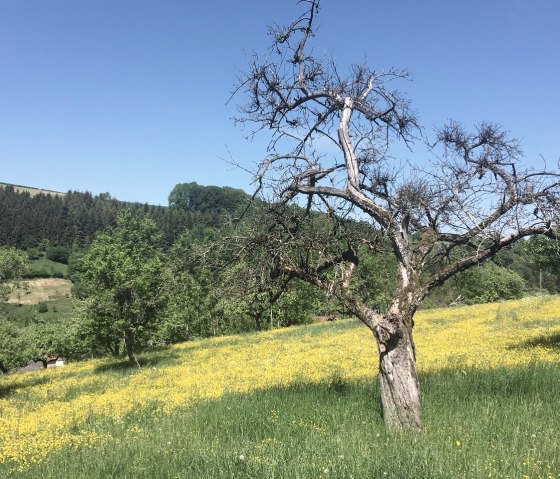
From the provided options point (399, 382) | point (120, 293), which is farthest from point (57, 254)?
point (399, 382)

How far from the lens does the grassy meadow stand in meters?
5.30

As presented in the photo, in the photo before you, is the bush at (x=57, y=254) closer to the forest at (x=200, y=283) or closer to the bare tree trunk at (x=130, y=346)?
the forest at (x=200, y=283)

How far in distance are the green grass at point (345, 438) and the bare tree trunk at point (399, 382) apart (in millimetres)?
258

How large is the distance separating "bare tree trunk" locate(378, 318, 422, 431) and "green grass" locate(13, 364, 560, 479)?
258mm

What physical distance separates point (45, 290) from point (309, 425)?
131m

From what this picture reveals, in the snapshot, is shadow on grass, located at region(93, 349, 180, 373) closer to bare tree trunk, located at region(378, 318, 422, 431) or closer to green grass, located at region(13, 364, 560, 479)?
green grass, located at region(13, 364, 560, 479)

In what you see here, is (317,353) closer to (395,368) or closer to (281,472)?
(395,368)

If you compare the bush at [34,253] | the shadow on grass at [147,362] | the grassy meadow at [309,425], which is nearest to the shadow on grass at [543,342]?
the grassy meadow at [309,425]

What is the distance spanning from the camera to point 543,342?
16016mm

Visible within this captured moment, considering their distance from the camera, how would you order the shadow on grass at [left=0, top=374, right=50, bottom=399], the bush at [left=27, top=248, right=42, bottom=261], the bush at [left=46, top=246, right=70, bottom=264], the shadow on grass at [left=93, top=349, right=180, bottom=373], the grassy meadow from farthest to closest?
the bush at [left=46, top=246, right=70, bottom=264] → the bush at [left=27, top=248, right=42, bottom=261] → the shadow on grass at [left=93, top=349, right=180, bottom=373] → the shadow on grass at [left=0, top=374, right=50, bottom=399] → the grassy meadow

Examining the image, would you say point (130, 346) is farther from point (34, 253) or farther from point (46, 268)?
point (34, 253)

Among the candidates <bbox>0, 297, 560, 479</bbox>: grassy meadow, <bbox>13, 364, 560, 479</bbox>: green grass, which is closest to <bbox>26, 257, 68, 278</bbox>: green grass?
<bbox>0, 297, 560, 479</bbox>: grassy meadow

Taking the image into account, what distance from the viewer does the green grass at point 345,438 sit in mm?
5109

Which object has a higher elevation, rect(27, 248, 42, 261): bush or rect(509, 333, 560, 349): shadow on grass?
rect(27, 248, 42, 261): bush
